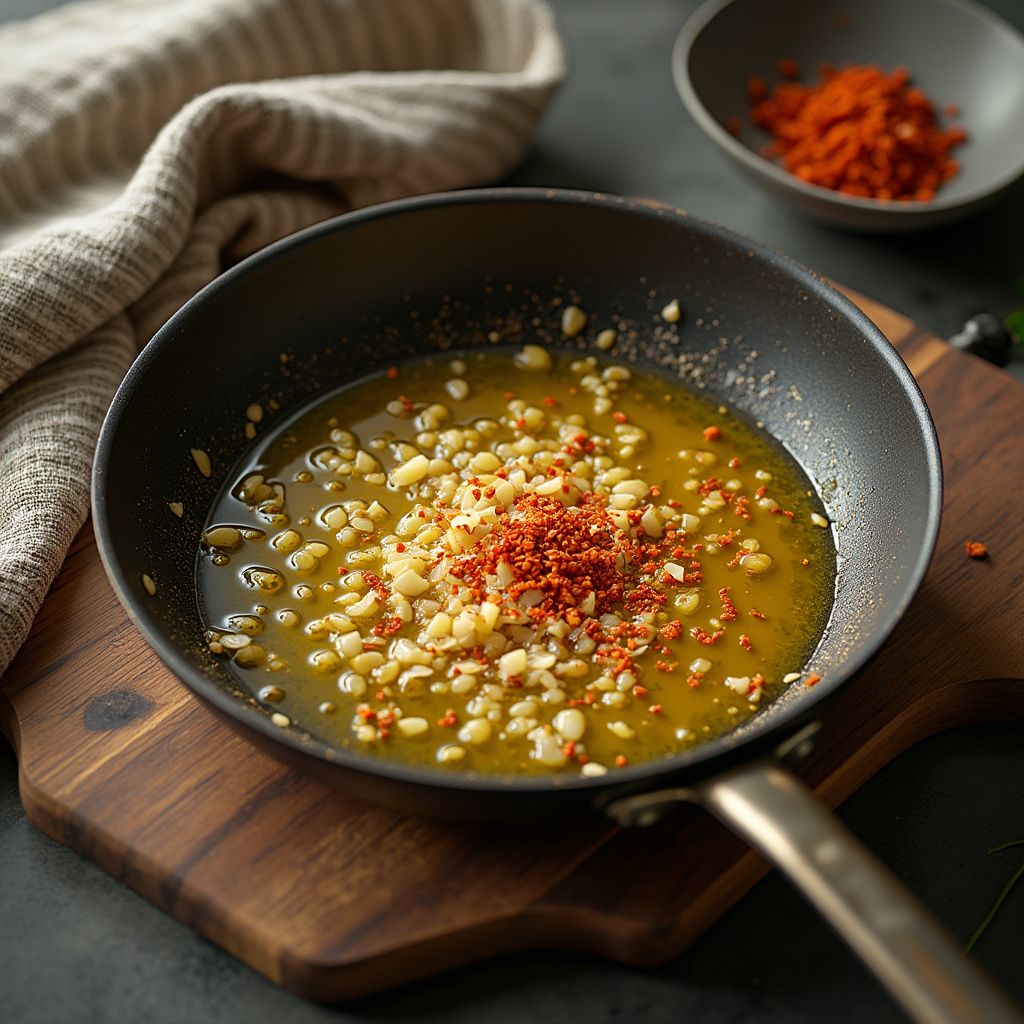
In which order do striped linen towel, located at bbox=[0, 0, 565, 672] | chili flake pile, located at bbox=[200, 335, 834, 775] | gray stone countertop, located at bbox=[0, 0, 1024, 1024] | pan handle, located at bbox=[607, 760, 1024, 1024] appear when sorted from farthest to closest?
striped linen towel, located at bbox=[0, 0, 565, 672] < chili flake pile, located at bbox=[200, 335, 834, 775] < gray stone countertop, located at bbox=[0, 0, 1024, 1024] < pan handle, located at bbox=[607, 760, 1024, 1024]

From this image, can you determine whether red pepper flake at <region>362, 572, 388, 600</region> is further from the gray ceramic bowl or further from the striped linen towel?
the gray ceramic bowl

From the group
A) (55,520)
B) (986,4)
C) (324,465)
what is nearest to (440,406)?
(324,465)

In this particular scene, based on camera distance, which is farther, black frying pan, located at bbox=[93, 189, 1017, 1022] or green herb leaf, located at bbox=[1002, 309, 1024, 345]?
green herb leaf, located at bbox=[1002, 309, 1024, 345]

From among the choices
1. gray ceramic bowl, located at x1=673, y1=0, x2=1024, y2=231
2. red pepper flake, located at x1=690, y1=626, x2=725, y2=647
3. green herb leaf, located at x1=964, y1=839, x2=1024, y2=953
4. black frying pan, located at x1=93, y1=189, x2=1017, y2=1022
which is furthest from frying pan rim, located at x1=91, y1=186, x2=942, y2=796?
gray ceramic bowl, located at x1=673, y1=0, x2=1024, y2=231

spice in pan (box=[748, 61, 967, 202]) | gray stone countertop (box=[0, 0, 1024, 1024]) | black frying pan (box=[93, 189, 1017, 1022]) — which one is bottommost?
gray stone countertop (box=[0, 0, 1024, 1024])

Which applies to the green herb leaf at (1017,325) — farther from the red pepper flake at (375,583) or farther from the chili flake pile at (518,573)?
the red pepper flake at (375,583)

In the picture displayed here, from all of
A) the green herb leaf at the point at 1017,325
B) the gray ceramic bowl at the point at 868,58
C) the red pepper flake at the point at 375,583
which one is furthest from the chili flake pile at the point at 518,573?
the gray ceramic bowl at the point at 868,58

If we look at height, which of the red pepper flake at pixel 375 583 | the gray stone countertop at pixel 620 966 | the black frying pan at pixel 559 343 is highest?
the black frying pan at pixel 559 343

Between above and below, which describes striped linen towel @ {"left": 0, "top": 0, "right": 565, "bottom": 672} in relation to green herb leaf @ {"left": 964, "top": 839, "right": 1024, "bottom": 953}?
above
